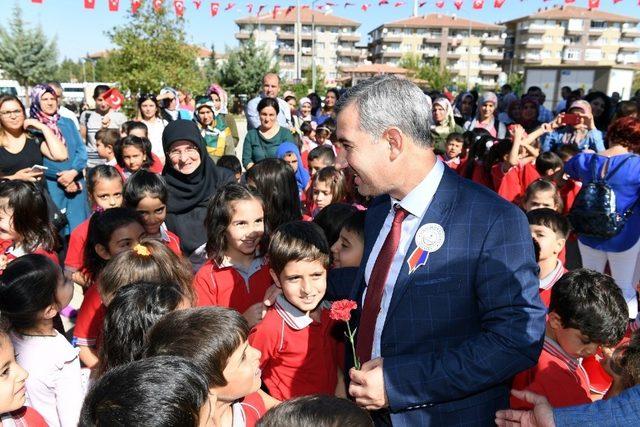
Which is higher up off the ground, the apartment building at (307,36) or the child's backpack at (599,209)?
the apartment building at (307,36)

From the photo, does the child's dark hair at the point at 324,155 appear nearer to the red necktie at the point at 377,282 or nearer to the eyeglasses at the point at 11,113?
the eyeglasses at the point at 11,113

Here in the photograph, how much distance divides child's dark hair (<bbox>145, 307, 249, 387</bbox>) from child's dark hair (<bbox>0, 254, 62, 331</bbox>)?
936mm

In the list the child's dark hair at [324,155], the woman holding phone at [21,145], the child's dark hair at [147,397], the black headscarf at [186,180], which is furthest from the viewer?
the child's dark hair at [324,155]

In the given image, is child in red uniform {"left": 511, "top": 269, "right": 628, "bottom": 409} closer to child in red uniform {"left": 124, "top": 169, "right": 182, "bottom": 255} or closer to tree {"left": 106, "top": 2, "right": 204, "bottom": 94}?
child in red uniform {"left": 124, "top": 169, "right": 182, "bottom": 255}

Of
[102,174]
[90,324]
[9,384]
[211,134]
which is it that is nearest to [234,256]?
[90,324]

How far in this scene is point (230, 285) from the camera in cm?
289

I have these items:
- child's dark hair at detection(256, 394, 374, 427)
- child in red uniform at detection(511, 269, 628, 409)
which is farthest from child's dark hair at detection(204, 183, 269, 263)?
child in red uniform at detection(511, 269, 628, 409)

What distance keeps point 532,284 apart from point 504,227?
19 cm

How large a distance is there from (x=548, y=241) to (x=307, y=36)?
276 ft

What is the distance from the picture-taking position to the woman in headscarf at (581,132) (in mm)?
5977

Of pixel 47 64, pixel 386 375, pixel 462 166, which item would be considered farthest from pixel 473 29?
pixel 386 375

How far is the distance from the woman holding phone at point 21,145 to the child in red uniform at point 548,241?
4.11 metres

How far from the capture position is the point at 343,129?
171 centimetres

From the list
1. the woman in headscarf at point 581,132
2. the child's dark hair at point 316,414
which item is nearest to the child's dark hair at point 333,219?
the child's dark hair at point 316,414
